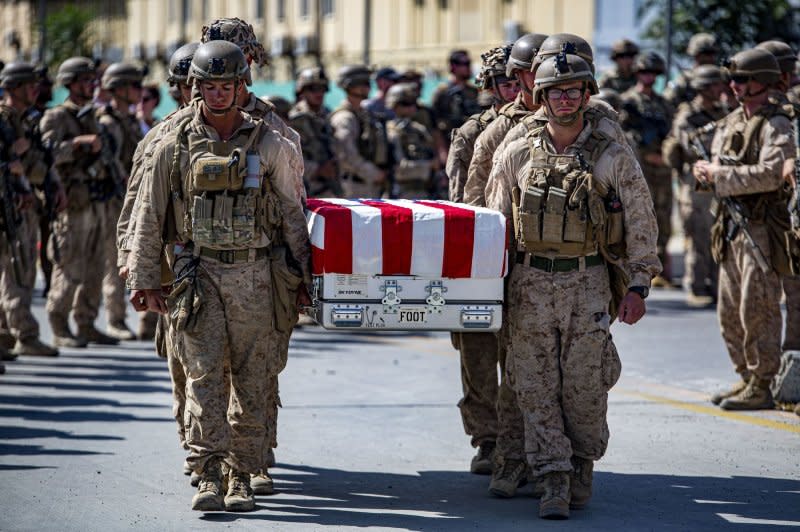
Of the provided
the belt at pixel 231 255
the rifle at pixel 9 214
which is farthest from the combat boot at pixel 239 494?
the rifle at pixel 9 214

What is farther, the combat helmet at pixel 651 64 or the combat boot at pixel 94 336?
the combat helmet at pixel 651 64

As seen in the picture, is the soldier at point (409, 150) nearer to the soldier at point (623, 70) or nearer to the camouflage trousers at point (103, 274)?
the soldier at point (623, 70)

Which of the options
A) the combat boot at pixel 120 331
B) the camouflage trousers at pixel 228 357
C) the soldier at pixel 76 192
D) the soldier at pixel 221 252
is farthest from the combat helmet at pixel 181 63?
the combat boot at pixel 120 331

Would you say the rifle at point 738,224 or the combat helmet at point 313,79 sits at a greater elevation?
the combat helmet at point 313,79

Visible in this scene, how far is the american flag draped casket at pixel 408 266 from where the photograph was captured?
24.8ft

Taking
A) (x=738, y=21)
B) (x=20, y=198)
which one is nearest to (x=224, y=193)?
(x=20, y=198)

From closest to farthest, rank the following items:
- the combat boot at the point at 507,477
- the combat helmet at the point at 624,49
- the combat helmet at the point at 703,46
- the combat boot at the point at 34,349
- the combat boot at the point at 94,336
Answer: the combat boot at the point at 507,477 < the combat boot at the point at 34,349 < the combat boot at the point at 94,336 < the combat helmet at the point at 703,46 < the combat helmet at the point at 624,49

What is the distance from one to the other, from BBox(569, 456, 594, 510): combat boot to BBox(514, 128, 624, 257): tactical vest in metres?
1.03

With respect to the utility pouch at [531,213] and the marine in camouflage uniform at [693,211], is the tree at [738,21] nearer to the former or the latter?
the marine in camouflage uniform at [693,211]

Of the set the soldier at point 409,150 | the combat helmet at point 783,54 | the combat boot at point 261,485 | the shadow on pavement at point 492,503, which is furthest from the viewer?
the soldier at point 409,150

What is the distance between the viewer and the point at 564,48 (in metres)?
7.70

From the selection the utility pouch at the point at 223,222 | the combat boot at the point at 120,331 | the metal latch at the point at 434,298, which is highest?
the utility pouch at the point at 223,222

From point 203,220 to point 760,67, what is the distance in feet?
14.2

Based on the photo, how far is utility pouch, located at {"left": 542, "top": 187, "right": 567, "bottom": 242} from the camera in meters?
7.59
